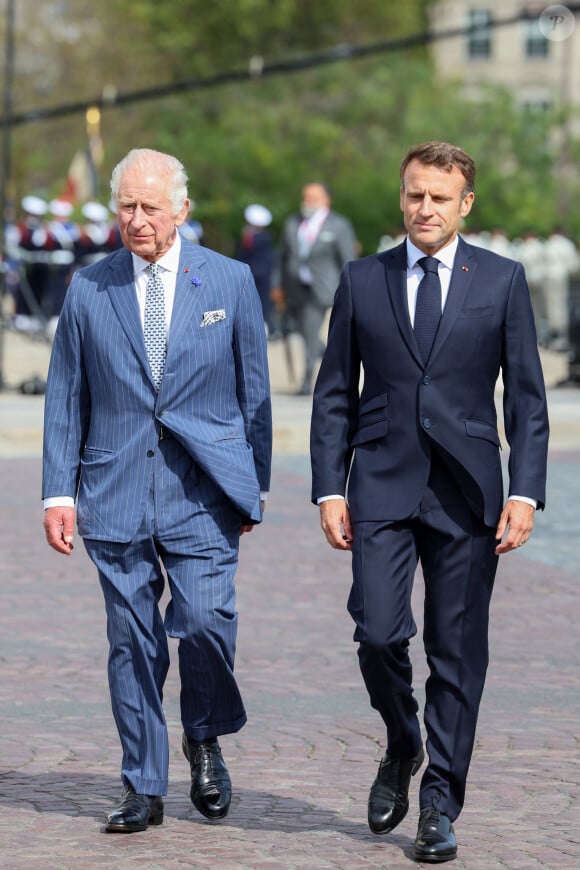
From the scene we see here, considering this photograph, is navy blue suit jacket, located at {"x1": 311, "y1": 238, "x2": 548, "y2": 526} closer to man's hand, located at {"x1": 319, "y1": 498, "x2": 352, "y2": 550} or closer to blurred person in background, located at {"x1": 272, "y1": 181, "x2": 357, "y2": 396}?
man's hand, located at {"x1": 319, "y1": 498, "x2": 352, "y2": 550}

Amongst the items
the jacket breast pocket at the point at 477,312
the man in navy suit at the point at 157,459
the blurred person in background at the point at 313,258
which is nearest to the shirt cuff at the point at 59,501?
the man in navy suit at the point at 157,459

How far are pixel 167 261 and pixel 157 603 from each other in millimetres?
940

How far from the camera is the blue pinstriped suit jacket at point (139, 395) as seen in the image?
5.27 m

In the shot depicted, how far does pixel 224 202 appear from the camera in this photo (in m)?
58.4

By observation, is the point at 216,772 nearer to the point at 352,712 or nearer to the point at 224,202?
the point at 352,712

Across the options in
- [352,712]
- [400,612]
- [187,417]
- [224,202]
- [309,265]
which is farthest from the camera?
[224,202]

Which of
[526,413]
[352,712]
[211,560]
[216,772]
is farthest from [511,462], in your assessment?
[352,712]

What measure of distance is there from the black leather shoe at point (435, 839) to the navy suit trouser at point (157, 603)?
722 millimetres

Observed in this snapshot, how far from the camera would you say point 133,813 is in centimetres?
518

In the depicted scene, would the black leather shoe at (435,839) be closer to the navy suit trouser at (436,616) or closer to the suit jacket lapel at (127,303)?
the navy suit trouser at (436,616)

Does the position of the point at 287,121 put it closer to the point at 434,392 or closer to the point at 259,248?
the point at 259,248

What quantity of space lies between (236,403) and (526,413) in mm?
867

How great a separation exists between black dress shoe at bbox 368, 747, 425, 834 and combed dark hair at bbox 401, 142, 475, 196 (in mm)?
1496

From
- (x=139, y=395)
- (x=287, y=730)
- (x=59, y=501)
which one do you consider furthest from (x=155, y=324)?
(x=287, y=730)
